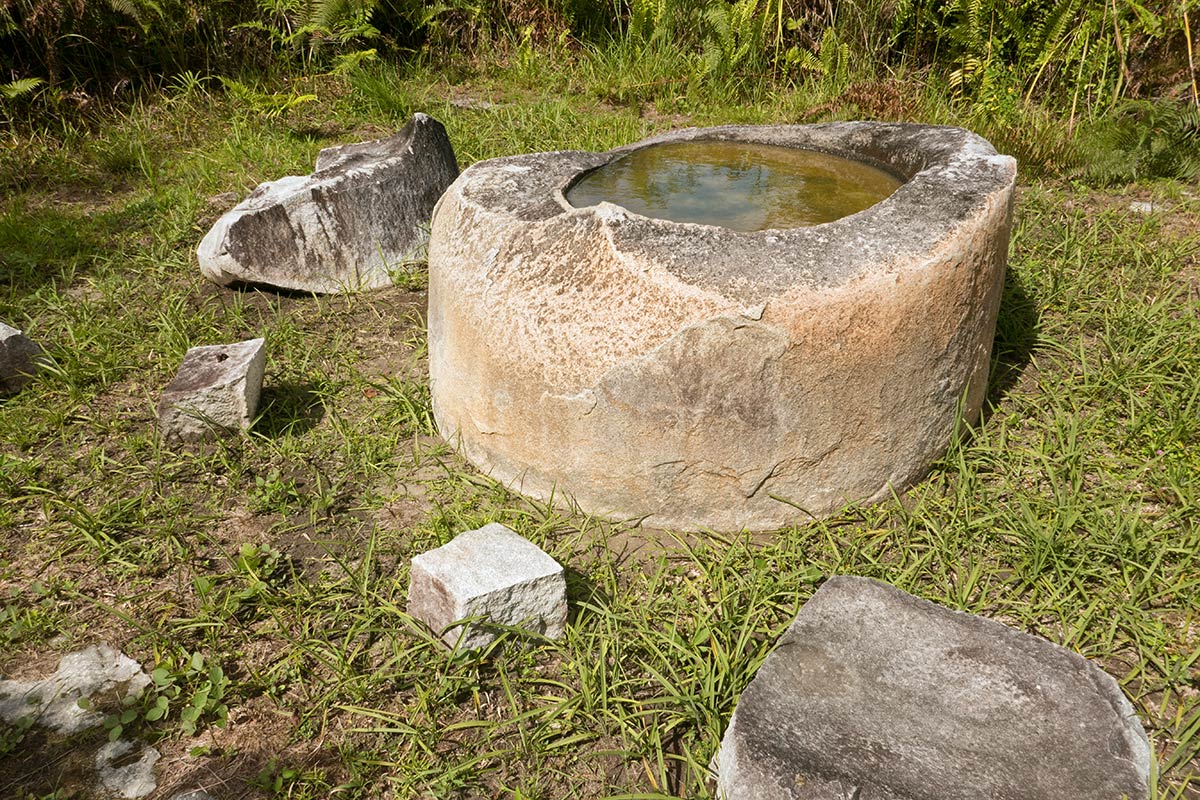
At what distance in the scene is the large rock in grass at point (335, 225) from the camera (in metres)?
4.23

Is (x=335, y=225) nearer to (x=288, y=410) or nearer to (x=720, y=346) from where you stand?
(x=288, y=410)

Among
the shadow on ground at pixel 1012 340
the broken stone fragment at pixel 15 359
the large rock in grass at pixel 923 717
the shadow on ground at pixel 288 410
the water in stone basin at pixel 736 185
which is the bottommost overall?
the shadow on ground at pixel 288 410

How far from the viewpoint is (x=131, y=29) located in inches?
239

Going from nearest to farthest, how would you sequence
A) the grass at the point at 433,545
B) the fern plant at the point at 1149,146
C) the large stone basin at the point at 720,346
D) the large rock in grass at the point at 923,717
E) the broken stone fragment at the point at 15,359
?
1. the large rock in grass at the point at 923,717
2. the grass at the point at 433,545
3. the large stone basin at the point at 720,346
4. the broken stone fragment at the point at 15,359
5. the fern plant at the point at 1149,146

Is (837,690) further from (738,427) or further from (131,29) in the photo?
(131,29)

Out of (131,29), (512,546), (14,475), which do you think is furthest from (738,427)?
(131,29)

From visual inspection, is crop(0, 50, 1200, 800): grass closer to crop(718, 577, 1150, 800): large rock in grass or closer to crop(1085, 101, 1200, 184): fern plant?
crop(718, 577, 1150, 800): large rock in grass

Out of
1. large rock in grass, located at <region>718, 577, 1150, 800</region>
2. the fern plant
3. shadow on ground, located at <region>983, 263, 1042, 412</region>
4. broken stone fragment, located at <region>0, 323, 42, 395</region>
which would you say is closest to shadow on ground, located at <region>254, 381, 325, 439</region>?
broken stone fragment, located at <region>0, 323, 42, 395</region>

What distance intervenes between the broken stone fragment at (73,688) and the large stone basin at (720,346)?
1.21 m

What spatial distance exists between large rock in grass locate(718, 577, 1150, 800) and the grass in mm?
216

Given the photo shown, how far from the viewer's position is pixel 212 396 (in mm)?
3219

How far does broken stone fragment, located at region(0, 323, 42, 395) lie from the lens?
353cm

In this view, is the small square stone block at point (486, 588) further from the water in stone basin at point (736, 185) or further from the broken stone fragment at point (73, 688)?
the water in stone basin at point (736, 185)

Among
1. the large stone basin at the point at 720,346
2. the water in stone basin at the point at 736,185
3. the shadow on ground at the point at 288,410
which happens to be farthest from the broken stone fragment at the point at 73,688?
the water in stone basin at the point at 736,185
